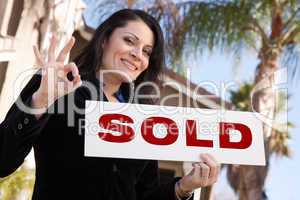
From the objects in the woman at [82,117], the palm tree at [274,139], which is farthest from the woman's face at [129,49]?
the palm tree at [274,139]

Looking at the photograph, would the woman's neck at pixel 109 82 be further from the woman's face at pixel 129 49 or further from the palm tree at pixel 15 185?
the palm tree at pixel 15 185

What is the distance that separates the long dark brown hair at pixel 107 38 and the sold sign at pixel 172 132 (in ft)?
0.56

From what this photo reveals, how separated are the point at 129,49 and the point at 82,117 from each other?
0.32 m

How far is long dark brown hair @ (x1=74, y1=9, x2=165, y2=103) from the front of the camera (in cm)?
210

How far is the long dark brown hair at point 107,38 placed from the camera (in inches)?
82.6

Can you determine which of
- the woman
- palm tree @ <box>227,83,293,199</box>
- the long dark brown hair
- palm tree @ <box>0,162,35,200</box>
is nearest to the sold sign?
the woman

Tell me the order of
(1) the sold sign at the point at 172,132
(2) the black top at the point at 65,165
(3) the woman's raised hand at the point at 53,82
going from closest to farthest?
(3) the woman's raised hand at the point at 53,82
(2) the black top at the point at 65,165
(1) the sold sign at the point at 172,132

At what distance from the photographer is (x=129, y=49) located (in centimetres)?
209

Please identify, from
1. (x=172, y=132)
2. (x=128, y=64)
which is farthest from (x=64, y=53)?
(x=172, y=132)

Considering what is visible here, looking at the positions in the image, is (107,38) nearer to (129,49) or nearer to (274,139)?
(129,49)

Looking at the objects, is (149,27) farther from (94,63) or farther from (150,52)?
(94,63)

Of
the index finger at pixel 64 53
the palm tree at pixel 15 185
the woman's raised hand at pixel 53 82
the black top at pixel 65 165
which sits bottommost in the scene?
the palm tree at pixel 15 185

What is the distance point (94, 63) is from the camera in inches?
82.0

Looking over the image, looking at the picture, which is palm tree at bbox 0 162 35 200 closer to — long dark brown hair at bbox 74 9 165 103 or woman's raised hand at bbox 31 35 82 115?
long dark brown hair at bbox 74 9 165 103
